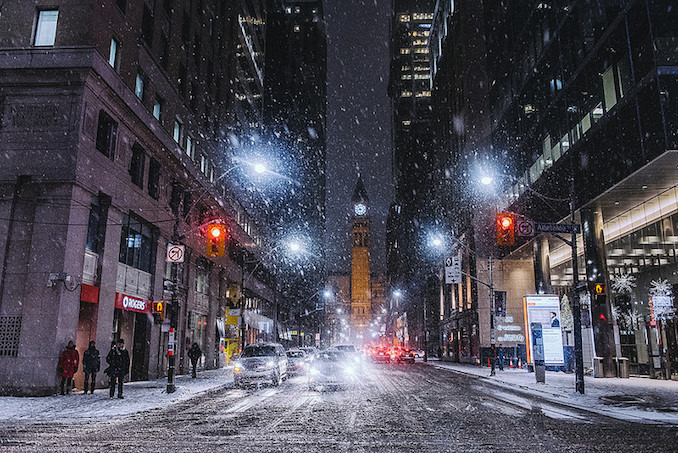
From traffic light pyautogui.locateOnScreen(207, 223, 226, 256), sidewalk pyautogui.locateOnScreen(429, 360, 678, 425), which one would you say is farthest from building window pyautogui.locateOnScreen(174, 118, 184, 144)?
sidewalk pyautogui.locateOnScreen(429, 360, 678, 425)

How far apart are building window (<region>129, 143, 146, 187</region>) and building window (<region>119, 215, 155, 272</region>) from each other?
1945mm

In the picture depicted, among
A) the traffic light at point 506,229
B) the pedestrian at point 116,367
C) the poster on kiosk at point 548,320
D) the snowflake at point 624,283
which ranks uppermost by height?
the traffic light at point 506,229

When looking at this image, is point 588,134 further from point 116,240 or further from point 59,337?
point 59,337

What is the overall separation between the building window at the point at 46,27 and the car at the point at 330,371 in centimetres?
1791

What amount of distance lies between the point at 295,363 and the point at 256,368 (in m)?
11.5

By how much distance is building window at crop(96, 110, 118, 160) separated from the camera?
23125mm

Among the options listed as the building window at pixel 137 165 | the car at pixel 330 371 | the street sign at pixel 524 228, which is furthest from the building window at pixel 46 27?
the street sign at pixel 524 228

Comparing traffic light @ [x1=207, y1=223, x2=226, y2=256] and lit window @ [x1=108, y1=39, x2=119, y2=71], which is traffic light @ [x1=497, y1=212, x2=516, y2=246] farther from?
lit window @ [x1=108, y1=39, x2=119, y2=71]

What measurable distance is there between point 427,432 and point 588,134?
22571 millimetres

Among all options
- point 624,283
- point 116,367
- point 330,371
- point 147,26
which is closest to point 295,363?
point 330,371

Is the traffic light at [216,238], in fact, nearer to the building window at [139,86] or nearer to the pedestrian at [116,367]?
the pedestrian at [116,367]

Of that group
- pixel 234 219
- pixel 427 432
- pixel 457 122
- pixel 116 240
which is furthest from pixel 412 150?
pixel 427 432

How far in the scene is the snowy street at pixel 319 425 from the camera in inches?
363

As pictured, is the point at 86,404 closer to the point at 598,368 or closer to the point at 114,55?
the point at 114,55
